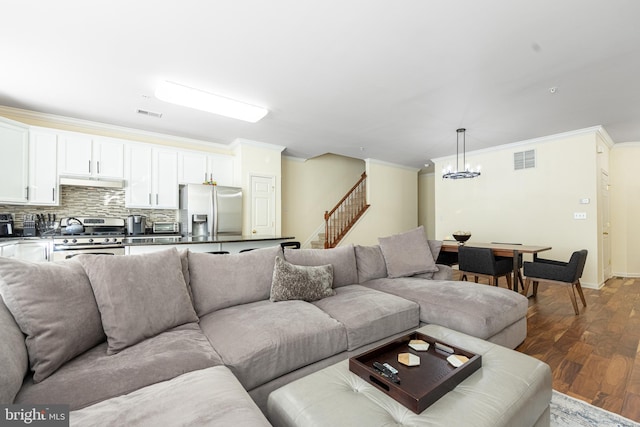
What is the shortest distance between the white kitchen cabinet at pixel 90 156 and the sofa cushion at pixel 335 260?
3535 mm

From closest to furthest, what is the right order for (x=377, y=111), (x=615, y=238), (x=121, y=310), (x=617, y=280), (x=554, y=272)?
1. (x=121, y=310)
2. (x=554, y=272)
3. (x=377, y=111)
4. (x=617, y=280)
5. (x=615, y=238)

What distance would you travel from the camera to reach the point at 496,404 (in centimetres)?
109

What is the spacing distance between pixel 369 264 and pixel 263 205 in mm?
2965

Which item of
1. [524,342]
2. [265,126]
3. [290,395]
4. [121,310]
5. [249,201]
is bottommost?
[524,342]

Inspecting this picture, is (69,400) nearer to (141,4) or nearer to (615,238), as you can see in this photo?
(141,4)

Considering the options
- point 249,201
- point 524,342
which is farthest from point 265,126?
point 524,342

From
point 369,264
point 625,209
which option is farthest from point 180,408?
point 625,209

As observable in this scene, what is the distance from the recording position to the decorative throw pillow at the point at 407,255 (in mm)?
3107

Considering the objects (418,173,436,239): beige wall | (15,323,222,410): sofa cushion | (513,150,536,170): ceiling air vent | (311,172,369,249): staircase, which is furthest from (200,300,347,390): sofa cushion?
(418,173,436,239): beige wall

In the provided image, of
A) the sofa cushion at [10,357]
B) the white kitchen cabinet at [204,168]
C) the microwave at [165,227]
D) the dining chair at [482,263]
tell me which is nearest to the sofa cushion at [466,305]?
the dining chair at [482,263]

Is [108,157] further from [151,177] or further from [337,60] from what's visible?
[337,60]

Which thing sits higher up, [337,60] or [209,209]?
[337,60]

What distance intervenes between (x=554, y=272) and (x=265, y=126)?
4460 millimetres
